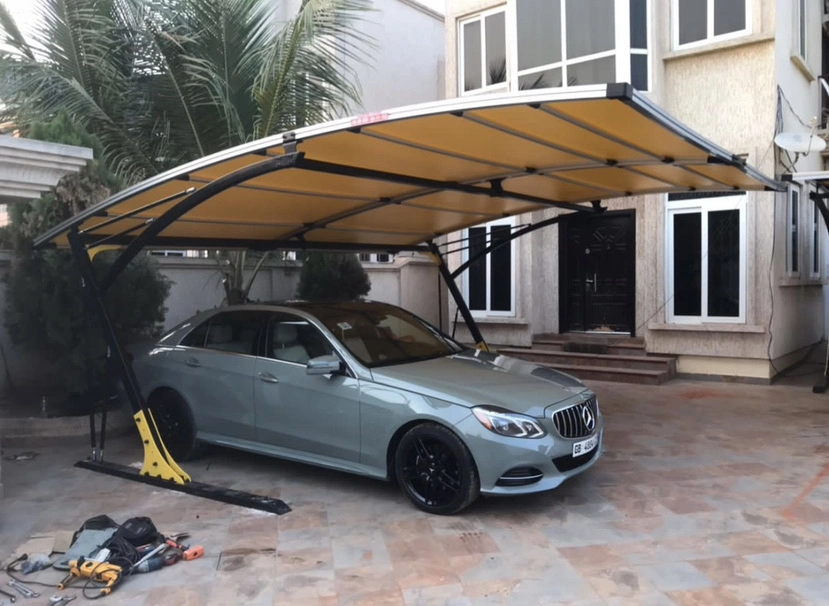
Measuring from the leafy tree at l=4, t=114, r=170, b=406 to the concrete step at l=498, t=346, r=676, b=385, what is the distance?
6.92 metres

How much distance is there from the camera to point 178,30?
8352mm

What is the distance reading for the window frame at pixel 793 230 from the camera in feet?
A: 36.3

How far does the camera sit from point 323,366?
17.7 ft

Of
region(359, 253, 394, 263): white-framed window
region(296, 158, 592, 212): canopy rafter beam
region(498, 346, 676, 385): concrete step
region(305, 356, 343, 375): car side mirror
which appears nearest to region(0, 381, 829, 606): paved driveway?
region(305, 356, 343, 375): car side mirror

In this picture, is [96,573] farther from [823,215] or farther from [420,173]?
[823,215]

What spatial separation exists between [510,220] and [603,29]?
358 centimetres

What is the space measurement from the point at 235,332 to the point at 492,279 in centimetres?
739

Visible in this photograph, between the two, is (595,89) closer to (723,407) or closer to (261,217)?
(261,217)

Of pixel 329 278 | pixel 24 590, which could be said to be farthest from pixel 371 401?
pixel 329 278

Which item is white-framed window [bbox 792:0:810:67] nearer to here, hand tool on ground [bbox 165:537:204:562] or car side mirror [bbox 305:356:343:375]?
car side mirror [bbox 305:356:343:375]

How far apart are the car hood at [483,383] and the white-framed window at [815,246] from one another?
916cm

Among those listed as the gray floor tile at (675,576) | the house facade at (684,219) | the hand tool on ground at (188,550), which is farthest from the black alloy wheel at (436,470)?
the house facade at (684,219)

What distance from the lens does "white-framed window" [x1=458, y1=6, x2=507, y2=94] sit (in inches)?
509

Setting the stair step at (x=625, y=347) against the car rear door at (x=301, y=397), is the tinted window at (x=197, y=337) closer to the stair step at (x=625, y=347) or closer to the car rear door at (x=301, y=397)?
the car rear door at (x=301, y=397)
